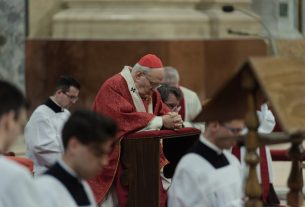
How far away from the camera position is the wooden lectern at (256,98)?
24.2ft

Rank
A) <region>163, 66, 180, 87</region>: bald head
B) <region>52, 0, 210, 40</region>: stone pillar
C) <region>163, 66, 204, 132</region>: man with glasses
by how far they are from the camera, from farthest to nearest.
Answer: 1. <region>52, 0, 210, 40</region>: stone pillar
2. <region>163, 66, 180, 87</region>: bald head
3. <region>163, 66, 204, 132</region>: man with glasses

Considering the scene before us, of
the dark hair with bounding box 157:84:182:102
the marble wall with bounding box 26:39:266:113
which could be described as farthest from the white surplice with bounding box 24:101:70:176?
the marble wall with bounding box 26:39:266:113

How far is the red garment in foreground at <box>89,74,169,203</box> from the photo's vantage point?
11.3 meters

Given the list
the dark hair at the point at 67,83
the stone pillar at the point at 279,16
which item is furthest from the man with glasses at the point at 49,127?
the stone pillar at the point at 279,16

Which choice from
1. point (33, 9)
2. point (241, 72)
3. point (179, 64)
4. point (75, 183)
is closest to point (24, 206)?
point (75, 183)

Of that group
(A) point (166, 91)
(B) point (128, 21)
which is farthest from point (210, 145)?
(B) point (128, 21)

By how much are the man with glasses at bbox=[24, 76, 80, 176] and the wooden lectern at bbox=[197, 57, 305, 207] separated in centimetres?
403

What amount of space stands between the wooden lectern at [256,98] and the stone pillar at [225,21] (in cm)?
1092

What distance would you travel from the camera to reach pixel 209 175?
24.9ft

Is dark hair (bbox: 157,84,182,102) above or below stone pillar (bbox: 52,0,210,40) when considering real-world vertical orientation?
above

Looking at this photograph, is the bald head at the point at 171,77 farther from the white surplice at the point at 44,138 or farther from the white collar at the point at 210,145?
the white collar at the point at 210,145

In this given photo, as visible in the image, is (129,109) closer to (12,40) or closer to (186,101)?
(186,101)

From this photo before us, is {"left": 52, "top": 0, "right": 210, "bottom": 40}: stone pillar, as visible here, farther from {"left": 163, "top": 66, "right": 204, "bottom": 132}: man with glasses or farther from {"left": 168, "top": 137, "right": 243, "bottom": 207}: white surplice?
{"left": 168, "top": 137, "right": 243, "bottom": 207}: white surplice

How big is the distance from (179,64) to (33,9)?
8.36ft
